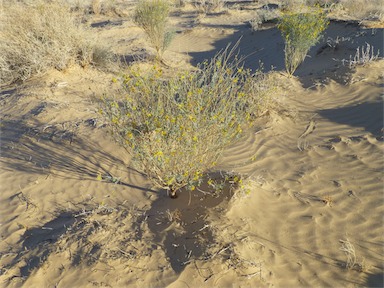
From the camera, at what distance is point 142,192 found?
388 cm

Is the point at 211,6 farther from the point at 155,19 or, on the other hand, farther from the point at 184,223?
the point at 184,223

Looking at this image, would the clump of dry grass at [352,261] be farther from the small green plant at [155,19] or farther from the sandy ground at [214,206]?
the small green plant at [155,19]

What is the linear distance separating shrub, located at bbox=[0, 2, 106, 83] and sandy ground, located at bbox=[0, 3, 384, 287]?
1.48 metres

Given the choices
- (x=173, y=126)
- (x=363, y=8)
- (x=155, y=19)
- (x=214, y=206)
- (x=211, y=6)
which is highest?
(x=173, y=126)

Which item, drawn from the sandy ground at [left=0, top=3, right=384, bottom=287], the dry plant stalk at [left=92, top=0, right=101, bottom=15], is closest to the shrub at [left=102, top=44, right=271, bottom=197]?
the sandy ground at [left=0, top=3, right=384, bottom=287]

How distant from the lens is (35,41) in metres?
7.05

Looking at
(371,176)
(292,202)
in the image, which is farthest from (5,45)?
(371,176)

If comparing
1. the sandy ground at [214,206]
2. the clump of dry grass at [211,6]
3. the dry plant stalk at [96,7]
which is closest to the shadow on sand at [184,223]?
the sandy ground at [214,206]

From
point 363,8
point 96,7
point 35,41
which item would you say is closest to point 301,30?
point 35,41

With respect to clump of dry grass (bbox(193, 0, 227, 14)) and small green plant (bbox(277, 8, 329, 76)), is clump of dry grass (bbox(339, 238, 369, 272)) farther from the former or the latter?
clump of dry grass (bbox(193, 0, 227, 14))

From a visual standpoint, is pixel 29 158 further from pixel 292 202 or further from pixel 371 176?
pixel 371 176

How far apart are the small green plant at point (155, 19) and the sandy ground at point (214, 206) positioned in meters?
4.04

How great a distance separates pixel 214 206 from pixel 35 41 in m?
5.85

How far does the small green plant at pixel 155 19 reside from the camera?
354 inches
